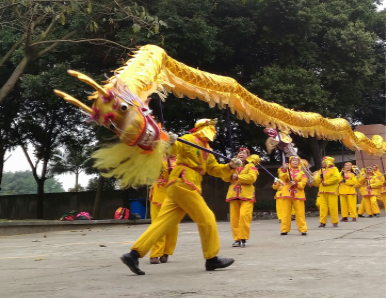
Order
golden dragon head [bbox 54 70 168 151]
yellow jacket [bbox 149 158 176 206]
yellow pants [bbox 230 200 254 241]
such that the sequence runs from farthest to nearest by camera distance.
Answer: yellow pants [bbox 230 200 254 241], yellow jacket [bbox 149 158 176 206], golden dragon head [bbox 54 70 168 151]

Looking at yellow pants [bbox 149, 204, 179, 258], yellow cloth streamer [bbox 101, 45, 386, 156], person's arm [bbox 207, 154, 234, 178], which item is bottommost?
yellow pants [bbox 149, 204, 179, 258]

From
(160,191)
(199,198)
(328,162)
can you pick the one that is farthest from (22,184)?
→ (199,198)

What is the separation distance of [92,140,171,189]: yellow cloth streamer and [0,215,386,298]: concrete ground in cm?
100

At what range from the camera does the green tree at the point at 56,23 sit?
10742 millimetres

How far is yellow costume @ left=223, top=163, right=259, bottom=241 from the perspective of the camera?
26.6 feet

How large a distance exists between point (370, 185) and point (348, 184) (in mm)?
3056

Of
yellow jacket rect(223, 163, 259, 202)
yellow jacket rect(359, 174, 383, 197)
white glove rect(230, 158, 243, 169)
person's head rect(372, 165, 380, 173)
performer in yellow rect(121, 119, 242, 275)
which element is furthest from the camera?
person's head rect(372, 165, 380, 173)

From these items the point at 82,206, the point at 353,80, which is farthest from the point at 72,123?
the point at 353,80

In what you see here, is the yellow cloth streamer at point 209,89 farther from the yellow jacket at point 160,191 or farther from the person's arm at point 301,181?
the yellow jacket at point 160,191

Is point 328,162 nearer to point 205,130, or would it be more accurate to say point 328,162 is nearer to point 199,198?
point 205,130

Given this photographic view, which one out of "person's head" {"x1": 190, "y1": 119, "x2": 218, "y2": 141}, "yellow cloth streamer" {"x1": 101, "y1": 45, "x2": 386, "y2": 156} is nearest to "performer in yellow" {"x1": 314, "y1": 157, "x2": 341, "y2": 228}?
"yellow cloth streamer" {"x1": 101, "y1": 45, "x2": 386, "y2": 156}

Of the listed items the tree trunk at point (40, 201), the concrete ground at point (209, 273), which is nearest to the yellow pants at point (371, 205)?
the concrete ground at point (209, 273)

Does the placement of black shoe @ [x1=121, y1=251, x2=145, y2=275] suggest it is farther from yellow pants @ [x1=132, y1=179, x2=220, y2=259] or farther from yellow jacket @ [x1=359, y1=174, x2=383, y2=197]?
yellow jacket @ [x1=359, y1=174, x2=383, y2=197]

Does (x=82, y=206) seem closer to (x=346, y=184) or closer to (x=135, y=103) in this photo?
(x=346, y=184)
